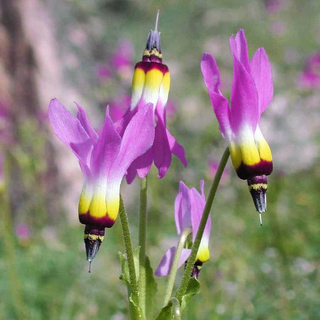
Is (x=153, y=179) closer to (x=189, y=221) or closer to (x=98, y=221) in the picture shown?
(x=189, y=221)

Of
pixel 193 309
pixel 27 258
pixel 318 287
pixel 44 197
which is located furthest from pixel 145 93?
pixel 44 197

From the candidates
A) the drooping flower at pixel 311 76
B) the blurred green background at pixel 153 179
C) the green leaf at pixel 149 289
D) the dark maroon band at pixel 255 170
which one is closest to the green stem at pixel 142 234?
the green leaf at pixel 149 289

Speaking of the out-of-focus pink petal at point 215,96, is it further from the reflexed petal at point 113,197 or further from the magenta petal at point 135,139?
the reflexed petal at point 113,197

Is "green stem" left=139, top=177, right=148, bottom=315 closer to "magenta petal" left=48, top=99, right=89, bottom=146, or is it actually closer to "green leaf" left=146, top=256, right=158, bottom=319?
"green leaf" left=146, top=256, right=158, bottom=319

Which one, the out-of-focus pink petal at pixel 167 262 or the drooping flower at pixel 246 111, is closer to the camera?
the drooping flower at pixel 246 111

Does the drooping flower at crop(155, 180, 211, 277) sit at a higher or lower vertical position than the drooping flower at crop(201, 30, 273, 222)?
lower

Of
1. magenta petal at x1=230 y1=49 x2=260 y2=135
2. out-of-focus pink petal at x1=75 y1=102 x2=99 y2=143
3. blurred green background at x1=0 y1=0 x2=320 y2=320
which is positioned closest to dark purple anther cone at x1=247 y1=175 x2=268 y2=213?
magenta petal at x1=230 y1=49 x2=260 y2=135

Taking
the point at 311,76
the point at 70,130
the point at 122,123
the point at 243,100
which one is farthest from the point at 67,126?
the point at 311,76

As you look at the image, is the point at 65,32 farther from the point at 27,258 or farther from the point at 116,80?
the point at 27,258
